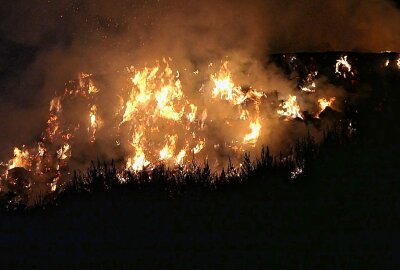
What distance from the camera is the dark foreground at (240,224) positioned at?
13.0ft

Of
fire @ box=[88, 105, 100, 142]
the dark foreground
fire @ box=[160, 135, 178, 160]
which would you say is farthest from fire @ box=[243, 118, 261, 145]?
fire @ box=[88, 105, 100, 142]

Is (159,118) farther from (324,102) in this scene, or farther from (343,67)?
(343,67)

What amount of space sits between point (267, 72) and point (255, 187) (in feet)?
6.12

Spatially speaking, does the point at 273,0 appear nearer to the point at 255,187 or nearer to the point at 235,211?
the point at 255,187

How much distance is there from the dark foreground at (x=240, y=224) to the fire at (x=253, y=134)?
0.67 meters

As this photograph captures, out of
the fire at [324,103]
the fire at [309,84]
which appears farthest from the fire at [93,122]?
the fire at [324,103]

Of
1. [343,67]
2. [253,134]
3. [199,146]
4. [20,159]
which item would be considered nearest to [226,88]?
[253,134]

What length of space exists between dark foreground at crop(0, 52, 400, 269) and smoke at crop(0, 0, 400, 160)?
1.56m

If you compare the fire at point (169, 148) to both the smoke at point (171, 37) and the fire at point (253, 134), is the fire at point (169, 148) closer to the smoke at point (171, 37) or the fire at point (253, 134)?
the fire at point (253, 134)

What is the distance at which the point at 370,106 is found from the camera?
19.4 ft

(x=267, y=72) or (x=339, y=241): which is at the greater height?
(x=267, y=72)

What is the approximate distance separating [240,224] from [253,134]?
1.63m

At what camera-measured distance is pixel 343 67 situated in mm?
6148

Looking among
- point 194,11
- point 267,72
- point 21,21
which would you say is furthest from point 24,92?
point 267,72
